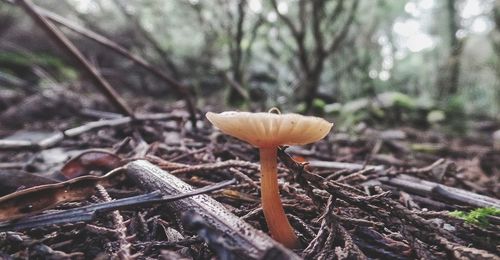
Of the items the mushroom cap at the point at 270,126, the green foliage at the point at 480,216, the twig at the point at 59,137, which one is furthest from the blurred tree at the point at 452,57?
the mushroom cap at the point at 270,126

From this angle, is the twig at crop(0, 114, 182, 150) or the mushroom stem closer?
the mushroom stem

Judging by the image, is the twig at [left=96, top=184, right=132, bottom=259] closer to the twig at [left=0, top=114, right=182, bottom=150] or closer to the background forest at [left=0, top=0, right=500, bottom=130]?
the twig at [left=0, top=114, right=182, bottom=150]

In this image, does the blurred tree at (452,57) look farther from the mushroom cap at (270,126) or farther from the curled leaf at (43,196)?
the curled leaf at (43,196)

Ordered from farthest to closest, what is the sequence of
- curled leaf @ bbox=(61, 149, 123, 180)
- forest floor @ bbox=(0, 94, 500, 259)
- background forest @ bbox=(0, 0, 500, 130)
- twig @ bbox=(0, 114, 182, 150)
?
background forest @ bbox=(0, 0, 500, 130) → twig @ bbox=(0, 114, 182, 150) → curled leaf @ bbox=(61, 149, 123, 180) → forest floor @ bbox=(0, 94, 500, 259)

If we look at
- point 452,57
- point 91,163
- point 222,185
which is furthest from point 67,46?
point 452,57

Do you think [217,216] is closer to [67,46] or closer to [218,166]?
[218,166]

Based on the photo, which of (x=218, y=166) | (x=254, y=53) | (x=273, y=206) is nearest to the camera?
(x=273, y=206)

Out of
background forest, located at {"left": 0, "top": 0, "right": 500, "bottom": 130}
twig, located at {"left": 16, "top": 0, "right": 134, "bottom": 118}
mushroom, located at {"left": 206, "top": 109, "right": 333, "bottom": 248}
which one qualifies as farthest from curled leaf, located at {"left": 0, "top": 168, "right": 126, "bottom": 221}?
background forest, located at {"left": 0, "top": 0, "right": 500, "bottom": 130}
